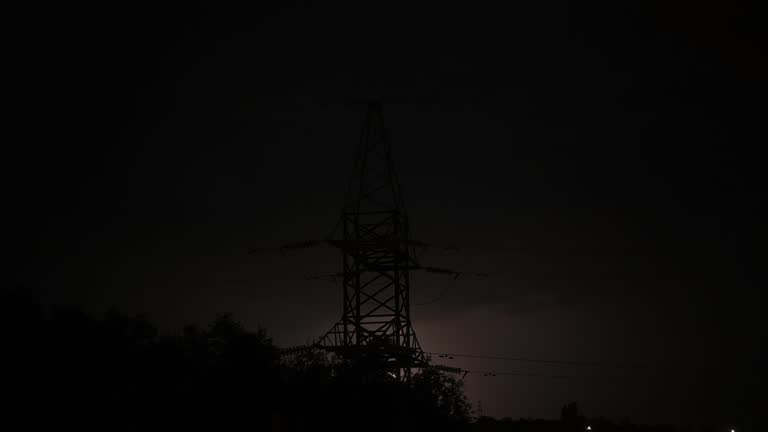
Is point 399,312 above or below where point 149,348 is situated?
above

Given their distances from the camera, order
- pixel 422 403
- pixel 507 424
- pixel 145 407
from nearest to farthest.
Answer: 1. pixel 145 407
2. pixel 422 403
3. pixel 507 424

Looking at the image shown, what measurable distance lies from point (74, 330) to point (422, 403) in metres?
18.6

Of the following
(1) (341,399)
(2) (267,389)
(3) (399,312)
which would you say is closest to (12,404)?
(2) (267,389)

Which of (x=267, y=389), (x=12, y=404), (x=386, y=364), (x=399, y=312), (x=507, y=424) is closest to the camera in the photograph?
(x=12, y=404)

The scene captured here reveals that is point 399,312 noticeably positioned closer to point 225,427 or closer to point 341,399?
point 341,399

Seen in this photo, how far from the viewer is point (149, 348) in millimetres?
42844

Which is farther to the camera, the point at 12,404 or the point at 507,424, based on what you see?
the point at 507,424

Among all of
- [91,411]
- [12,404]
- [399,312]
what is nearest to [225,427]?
[91,411]

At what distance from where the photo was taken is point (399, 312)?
221ft

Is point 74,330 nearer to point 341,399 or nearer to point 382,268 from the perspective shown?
point 341,399

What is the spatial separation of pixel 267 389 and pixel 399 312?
1025 inches

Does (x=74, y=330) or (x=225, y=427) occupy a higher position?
(x=74, y=330)

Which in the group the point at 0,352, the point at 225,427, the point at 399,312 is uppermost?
the point at 399,312

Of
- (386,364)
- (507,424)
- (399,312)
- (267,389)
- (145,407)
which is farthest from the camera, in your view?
(507,424)
